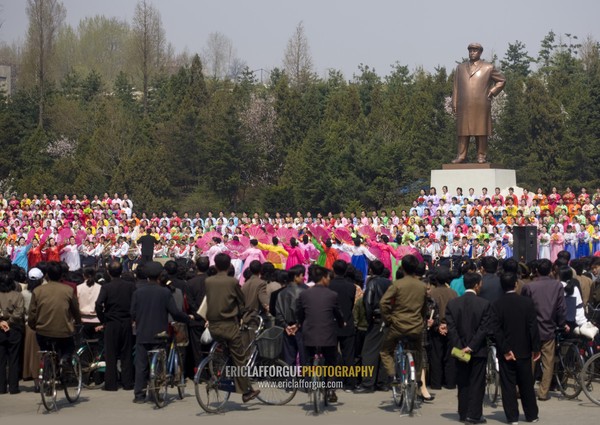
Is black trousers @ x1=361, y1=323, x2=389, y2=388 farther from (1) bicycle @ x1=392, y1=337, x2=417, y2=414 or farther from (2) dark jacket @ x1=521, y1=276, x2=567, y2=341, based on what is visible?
(2) dark jacket @ x1=521, y1=276, x2=567, y2=341

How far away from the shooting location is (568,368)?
1159cm

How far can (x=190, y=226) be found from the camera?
3189cm

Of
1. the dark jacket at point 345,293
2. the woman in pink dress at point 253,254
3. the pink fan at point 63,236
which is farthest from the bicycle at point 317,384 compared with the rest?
the pink fan at point 63,236

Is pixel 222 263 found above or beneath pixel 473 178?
beneath

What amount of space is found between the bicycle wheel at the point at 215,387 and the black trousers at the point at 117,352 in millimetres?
1438

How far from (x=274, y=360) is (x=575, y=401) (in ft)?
10.6

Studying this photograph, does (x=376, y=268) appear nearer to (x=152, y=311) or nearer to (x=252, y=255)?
(x=152, y=311)

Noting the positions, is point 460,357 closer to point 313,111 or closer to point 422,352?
point 422,352

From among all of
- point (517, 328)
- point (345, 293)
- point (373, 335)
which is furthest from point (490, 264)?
point (517, 328)

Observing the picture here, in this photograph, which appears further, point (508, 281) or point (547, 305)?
point (547, 305)

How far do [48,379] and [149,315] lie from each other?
47.2 inches

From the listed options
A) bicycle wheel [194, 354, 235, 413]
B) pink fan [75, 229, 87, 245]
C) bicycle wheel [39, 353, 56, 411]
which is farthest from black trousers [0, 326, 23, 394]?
pink fan [75, 229, 87, 245]

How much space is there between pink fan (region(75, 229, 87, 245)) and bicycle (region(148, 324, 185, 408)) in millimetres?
18584

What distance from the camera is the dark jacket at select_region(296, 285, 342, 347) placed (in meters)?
10.7
